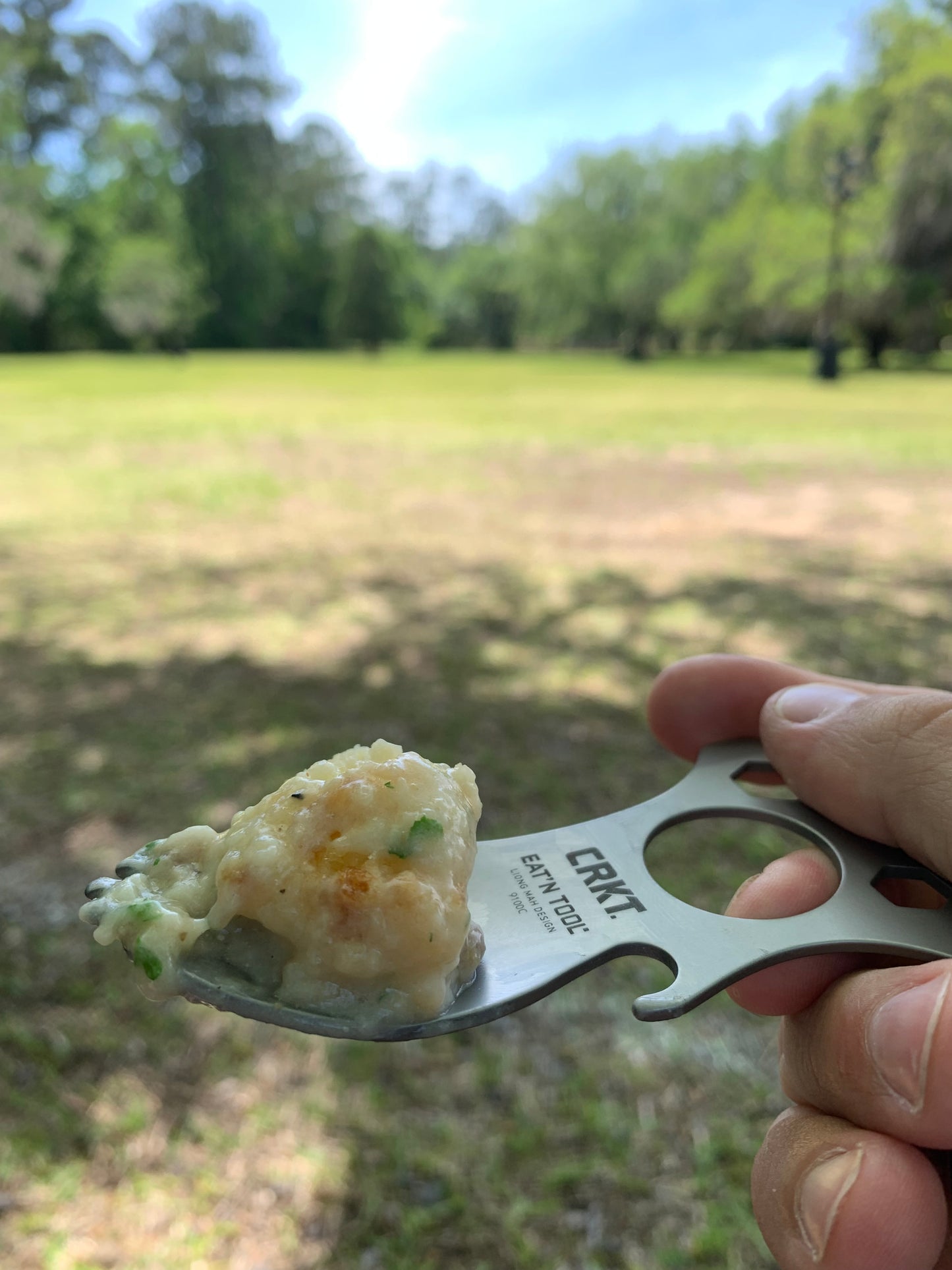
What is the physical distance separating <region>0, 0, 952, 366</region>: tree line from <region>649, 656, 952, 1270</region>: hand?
26347mm

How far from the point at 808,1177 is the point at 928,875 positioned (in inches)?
18.2

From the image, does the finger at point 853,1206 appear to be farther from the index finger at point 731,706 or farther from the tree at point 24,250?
the tree at point 24,250

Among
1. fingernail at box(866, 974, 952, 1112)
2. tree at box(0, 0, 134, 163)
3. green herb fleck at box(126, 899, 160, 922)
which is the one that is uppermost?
tree at box(0, 0, 134, 163)

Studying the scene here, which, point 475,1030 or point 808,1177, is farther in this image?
point 475,1030

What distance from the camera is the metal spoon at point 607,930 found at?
3.61ft

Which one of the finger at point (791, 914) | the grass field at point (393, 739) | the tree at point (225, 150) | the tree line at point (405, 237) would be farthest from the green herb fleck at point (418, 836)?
the tree at point (225, 150)

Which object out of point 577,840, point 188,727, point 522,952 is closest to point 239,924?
point 522,952

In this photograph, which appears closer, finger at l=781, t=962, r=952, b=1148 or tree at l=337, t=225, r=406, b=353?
finger at l=781, t=962, r=952, b=1148

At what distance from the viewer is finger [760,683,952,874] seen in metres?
1.33

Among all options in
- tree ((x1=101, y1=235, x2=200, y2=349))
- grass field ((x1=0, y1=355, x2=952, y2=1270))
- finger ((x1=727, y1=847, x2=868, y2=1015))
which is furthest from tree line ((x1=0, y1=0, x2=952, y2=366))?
finger ((x1=727, y1=847, x2=868, y2=1015))

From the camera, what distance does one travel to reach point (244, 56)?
1885 inches

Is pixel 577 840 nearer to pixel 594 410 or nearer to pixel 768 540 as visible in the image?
pixel 768 540

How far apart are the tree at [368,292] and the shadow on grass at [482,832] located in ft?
156

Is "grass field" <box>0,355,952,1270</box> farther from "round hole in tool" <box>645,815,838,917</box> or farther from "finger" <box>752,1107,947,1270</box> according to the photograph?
"finger" <box>752,1107,947,1270</box>
